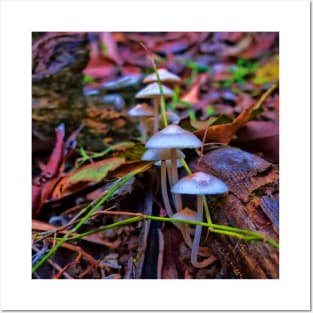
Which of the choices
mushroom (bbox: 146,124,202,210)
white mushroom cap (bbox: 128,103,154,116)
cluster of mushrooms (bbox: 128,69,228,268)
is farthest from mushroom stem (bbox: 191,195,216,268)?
white mushroom cap (bbox: 128,103,154,116)

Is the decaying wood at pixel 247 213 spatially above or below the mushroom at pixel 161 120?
below

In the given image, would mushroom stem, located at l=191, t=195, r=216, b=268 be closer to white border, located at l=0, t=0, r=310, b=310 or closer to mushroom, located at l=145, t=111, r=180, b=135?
white border, located at l=0, t=0, r=310, b=310

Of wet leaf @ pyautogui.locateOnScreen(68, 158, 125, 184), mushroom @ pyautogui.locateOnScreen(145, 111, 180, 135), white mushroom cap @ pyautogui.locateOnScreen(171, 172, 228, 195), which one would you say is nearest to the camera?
white mushroom cap @ pyautogui.locateOnScreen(171, 172, 228, 195)

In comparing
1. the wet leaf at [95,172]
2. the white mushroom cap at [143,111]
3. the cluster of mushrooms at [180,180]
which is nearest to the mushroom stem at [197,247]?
the cluster of mushrooms at [180,180]

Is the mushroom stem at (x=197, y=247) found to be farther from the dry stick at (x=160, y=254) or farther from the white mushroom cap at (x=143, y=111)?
the white mushroom cap at (x=143, y=111)

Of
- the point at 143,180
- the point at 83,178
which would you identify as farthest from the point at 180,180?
the point at 83,178

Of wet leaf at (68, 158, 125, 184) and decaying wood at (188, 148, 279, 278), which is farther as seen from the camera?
wet leaf at (68, 158, 125, 184)
